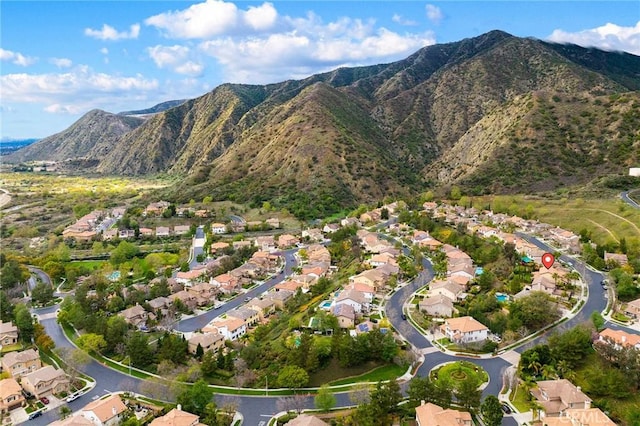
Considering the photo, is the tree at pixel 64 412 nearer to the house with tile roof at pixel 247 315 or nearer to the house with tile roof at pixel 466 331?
the house with tile roof at pixel 247 315

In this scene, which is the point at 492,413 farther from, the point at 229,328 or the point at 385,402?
the point at 229,328

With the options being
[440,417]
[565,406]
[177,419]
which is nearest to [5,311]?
[177,419]

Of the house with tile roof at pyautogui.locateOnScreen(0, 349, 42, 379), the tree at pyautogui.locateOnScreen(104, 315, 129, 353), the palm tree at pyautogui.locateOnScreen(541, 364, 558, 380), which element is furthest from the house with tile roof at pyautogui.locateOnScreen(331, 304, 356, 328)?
the house with tile roof at pyautogui.locateOnScreen(0, 349, 42, 379)

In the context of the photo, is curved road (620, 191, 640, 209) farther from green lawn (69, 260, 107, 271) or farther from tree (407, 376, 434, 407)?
green lawn (69, 260, 107, 271)

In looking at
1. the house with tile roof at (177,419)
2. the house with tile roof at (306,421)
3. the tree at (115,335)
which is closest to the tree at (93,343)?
the tree at (115,335)

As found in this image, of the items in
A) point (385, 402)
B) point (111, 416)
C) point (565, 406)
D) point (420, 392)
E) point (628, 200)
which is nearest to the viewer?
point (565, 406)

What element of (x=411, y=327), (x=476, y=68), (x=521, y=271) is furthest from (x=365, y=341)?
(x=476, y=68)
